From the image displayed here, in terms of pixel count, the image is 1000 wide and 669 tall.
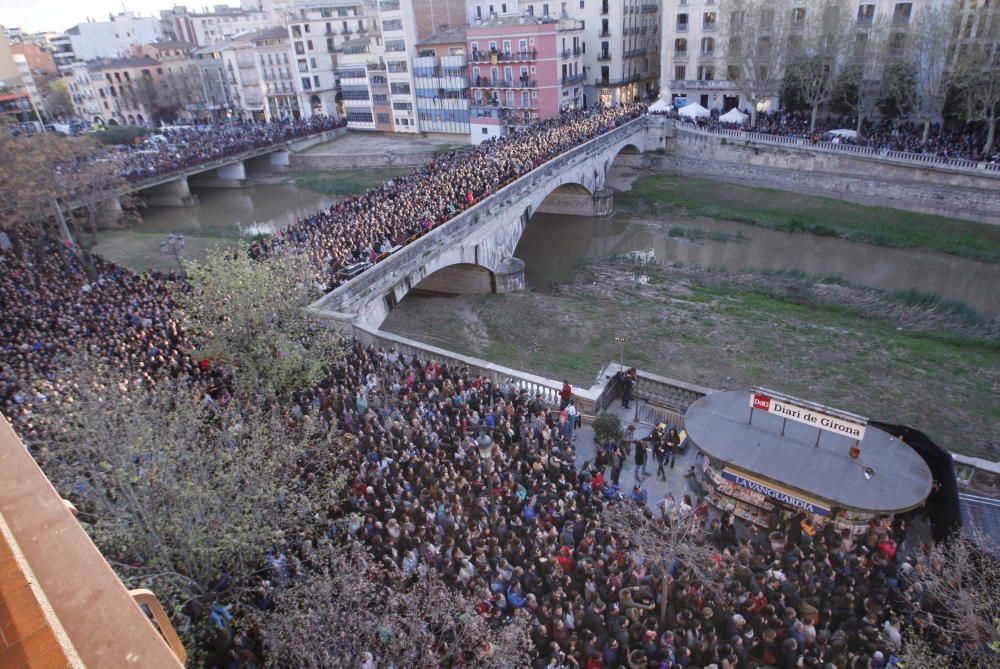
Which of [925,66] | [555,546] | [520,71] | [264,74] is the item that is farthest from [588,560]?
[264,74]

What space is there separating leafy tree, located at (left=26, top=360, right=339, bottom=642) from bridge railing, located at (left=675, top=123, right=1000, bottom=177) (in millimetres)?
45077

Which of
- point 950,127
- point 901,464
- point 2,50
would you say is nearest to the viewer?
point 901,464

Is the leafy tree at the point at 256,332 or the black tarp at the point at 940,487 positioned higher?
the leafy tree at the point at 256,332

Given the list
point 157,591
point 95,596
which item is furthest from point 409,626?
point 95,596

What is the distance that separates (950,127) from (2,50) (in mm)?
117992

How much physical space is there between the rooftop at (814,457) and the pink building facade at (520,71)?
53.3 m

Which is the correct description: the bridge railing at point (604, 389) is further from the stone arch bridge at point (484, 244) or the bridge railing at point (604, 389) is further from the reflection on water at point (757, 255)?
the reflection on water at point (757, 255)

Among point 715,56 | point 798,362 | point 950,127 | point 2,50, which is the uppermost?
point 2,50

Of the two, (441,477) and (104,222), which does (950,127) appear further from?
(104,222)

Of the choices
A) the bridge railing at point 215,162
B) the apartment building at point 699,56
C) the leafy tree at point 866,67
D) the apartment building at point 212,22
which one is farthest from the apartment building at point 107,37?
the leafy tree at point 866,67

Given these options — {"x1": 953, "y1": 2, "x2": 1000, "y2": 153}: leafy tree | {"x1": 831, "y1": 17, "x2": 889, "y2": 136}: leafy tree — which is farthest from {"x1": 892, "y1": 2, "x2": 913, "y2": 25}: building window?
{"x1": 953, "y1": 2, "x2": 1000, "y2": 153}: leafy tree

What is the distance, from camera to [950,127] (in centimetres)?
4728

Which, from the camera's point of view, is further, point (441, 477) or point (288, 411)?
point (288, 411)

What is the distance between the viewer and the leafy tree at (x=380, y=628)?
29.8 ft
